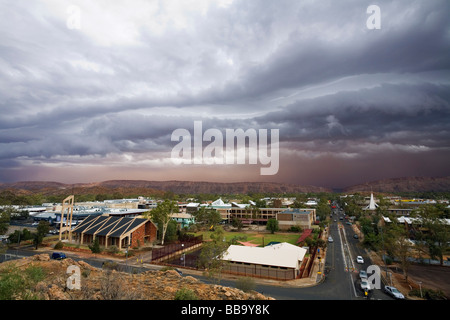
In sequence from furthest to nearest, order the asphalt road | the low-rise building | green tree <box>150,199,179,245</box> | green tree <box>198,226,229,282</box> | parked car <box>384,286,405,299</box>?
the low-rise building → green tree <box>150,199,179,245</box> → green tree <box>198,226,229,282</box> → the asphalt road → parked car <box>384,286,405,299</box>

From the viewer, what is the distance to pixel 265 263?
115ft

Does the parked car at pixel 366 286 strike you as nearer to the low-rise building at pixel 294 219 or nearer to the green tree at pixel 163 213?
the green tree at pixel 163 213

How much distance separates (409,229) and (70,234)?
276 ft

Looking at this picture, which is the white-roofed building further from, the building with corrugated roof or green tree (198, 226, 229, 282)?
the building with corrugated roof


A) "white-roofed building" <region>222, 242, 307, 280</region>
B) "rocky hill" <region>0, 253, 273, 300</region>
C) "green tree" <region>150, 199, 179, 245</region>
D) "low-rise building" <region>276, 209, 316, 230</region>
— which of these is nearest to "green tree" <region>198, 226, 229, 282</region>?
"white-roofed building" <region>222, 242, 307, 280</region>

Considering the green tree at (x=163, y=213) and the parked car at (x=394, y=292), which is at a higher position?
the green tree at (x=163, y=213)

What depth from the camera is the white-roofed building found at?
34.0 m

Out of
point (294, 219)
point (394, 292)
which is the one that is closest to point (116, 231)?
point (394, 292)

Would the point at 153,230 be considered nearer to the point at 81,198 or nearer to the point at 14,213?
the point at 14,213

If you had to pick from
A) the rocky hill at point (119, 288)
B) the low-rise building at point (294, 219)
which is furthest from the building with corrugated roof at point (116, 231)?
the low-rise building at point (294, 219)

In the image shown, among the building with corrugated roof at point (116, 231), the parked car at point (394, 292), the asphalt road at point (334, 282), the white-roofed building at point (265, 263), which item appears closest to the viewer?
the parked car at point (394, 292)

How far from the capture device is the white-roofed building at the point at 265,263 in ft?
111

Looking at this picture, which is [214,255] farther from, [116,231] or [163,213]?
[116,231]
